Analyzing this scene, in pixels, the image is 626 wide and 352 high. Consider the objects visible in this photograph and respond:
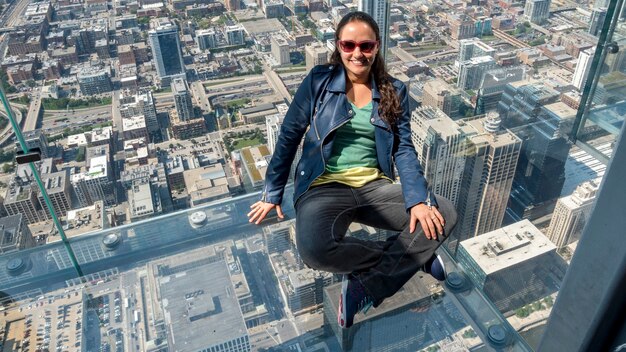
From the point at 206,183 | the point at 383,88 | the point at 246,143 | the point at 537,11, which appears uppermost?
the point at 383,88

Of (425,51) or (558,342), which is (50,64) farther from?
(558,342)

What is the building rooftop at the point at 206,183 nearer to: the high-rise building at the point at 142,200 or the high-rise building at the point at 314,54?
the high-rise building at the point at 142,200

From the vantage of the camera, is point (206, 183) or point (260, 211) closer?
point (260, 211)

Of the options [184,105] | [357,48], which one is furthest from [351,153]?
[184,105]

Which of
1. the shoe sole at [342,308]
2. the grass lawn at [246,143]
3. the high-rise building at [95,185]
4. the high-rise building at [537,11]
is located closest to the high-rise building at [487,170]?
the high-rise building at [537,11]

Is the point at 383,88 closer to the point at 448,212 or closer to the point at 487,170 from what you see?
the point at 448,212
